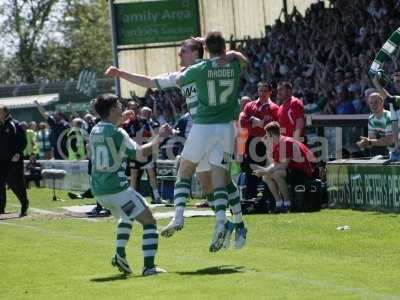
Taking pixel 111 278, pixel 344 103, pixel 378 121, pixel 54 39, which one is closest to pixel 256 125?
pixel 378 121

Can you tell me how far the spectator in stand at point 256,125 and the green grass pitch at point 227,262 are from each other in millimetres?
1848

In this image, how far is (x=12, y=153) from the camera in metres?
22.9

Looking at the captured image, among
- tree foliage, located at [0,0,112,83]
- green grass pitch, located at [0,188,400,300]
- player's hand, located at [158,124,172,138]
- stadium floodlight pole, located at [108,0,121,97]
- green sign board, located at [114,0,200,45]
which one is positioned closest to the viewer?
green grass pitch, located at [0,188,400,300]

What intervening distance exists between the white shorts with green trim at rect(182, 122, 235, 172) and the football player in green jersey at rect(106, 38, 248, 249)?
12 cm

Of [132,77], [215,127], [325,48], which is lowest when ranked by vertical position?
[215,127]

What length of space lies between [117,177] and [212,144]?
1166 mm

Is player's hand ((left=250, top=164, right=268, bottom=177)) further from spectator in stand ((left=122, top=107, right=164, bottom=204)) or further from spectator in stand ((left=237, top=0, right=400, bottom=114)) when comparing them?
spectator in stand ((left=237, top=0, right=400, bottom=114))

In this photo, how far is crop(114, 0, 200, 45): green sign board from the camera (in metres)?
35.2

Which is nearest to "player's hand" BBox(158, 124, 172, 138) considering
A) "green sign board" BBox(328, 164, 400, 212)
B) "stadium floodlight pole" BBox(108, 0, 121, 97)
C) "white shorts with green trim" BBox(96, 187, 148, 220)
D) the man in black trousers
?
"white shorts with green trim" BBox(96, 187, 148, 220)

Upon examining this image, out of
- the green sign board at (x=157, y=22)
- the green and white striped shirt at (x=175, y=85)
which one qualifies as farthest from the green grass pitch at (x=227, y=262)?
the green sign board at (x=157, y=22)

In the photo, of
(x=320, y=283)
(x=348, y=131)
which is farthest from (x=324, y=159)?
(x=320, y=283)

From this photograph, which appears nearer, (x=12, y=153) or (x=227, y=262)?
(x=227, y=262)

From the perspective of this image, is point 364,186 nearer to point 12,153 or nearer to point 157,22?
point 12,153

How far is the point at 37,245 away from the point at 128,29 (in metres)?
20.4
